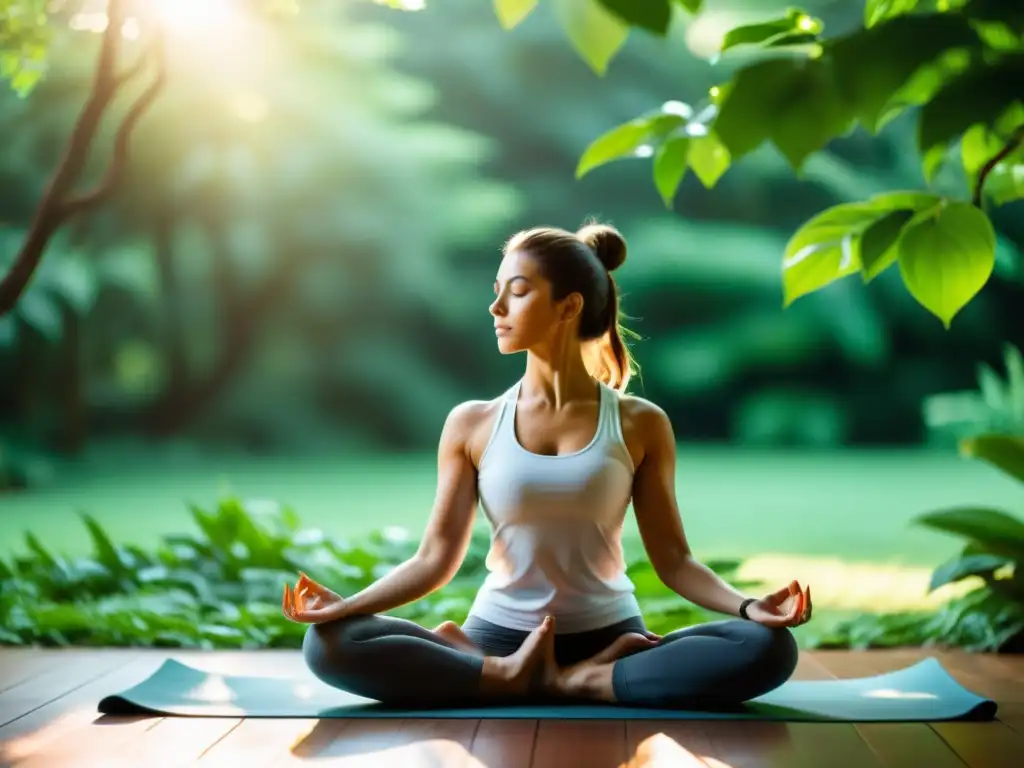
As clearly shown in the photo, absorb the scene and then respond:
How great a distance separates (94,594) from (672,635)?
6.65 feet

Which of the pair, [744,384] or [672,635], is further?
[744,384]

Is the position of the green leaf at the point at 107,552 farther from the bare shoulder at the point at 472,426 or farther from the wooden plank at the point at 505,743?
the wooden plank at the point at 505,743

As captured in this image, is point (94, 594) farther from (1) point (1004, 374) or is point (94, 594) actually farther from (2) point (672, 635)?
(1) point (1004, 374)

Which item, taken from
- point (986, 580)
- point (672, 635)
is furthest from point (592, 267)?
point (986, 580)

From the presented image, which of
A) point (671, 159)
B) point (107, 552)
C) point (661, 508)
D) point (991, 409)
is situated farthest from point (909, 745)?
point (991, 409)

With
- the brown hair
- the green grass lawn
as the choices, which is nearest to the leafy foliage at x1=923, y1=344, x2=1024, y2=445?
the green grass lawn

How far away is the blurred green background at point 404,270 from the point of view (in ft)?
21.7

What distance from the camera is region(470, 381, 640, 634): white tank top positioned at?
6.87ft

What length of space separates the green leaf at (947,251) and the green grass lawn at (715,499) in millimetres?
3313

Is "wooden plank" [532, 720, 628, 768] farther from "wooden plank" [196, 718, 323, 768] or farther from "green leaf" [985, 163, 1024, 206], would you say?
"green leaf" [985, 163, 1024, 206]

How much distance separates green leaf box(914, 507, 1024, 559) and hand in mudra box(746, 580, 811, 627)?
89cm

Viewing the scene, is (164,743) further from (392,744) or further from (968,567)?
(968,567)

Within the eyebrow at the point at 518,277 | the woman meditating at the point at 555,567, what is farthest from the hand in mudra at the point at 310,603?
the eyebrow at the point at 518,277

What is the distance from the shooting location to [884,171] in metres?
7.25
